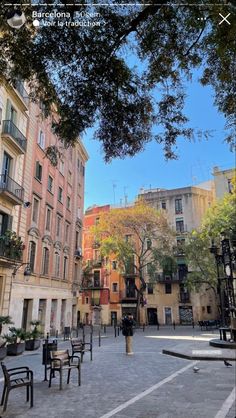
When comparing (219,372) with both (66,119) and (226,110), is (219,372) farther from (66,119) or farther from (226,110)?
(66,119)

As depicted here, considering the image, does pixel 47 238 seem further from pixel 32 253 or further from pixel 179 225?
pixel 179 225

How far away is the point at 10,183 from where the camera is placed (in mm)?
18609

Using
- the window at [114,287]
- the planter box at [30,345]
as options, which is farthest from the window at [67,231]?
the window at [114,287]

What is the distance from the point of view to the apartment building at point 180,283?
134 ft

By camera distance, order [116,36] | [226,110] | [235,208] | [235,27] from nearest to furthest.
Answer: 1. [235,27]
2. [116,36]
3. [226,110]
4. [235,208]

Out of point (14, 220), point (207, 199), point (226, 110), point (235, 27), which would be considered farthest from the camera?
point (207, 199)

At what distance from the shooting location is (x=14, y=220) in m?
19.4

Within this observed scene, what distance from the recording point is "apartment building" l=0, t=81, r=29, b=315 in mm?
17453

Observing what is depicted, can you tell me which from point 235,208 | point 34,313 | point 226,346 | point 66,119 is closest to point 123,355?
point 226,346

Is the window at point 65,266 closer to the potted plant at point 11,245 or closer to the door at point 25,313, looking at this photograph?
the door at point 25,313

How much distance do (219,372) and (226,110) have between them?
24.9 ft

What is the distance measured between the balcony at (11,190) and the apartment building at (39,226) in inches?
2.4

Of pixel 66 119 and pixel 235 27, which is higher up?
pixel 235 27

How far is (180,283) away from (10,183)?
2879cm
